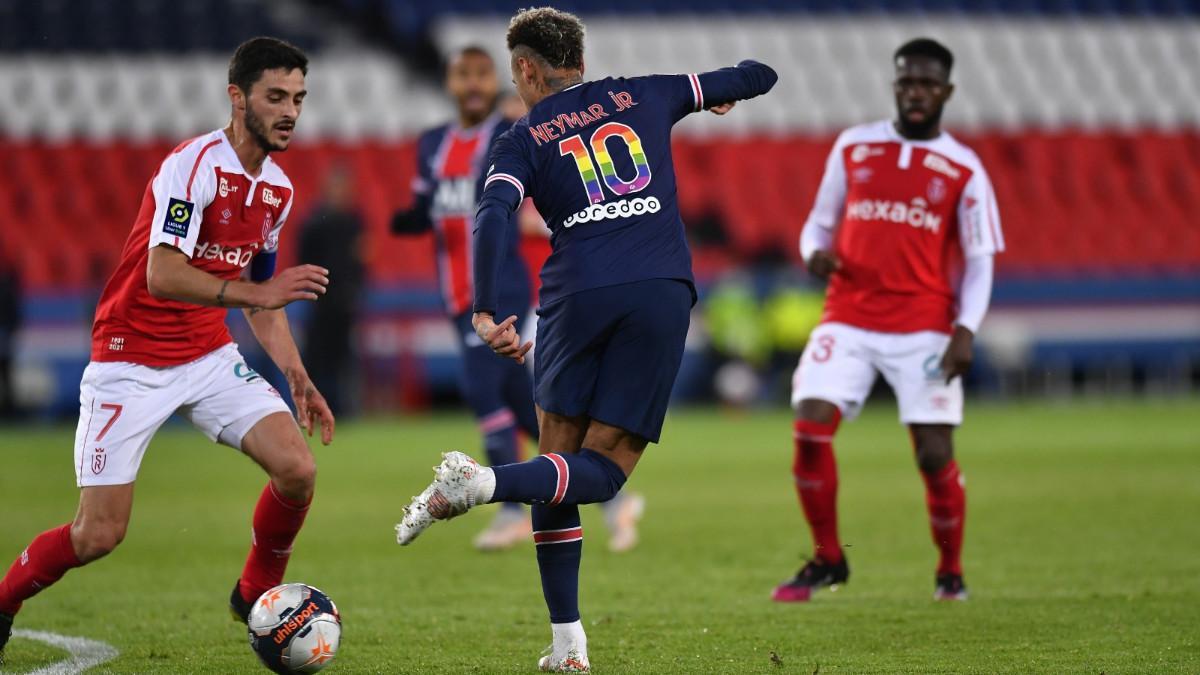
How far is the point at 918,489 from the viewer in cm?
1101

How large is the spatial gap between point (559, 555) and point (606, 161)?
127 centimetres

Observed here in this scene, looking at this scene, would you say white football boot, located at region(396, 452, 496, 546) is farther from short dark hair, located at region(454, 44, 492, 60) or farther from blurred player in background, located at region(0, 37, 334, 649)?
short dark hair, located at region(454, 44, 492, 60)

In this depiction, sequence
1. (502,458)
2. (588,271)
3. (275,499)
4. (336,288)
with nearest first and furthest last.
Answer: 1. (588,271)
2. (275,499)
3. (502,458)
4. (336,288)

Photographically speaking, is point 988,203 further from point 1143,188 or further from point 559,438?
point 1143,188

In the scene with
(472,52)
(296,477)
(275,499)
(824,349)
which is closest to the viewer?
(296,477)

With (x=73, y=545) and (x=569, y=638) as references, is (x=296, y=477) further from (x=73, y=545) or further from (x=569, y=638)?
(x=569, y=638)

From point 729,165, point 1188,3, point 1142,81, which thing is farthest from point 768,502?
point 1188,3

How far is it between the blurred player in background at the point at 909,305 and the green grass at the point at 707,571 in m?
0.41

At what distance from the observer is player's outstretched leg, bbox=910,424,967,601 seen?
266 inches

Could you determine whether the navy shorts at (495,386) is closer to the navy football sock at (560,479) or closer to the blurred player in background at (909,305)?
the blurred player in background at (909,305)

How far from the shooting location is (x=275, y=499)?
562 cm

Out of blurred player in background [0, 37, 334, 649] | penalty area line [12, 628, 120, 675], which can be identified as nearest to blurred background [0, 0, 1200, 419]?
penalty area line [12, 628, 120, 675]

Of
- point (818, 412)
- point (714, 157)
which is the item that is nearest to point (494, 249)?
point (818, 412)

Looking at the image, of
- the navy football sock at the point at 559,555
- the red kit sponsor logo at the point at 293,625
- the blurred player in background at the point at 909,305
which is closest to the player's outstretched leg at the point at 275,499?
the red kit sponsor logo at the point at 293,625
